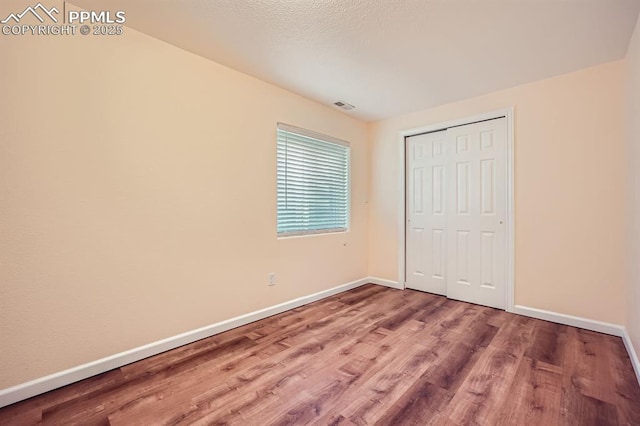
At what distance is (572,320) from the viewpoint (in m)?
2.76

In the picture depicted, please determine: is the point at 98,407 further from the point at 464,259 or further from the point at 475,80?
the point at 475,80

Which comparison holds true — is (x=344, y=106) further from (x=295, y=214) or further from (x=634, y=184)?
(x=634, y=184)

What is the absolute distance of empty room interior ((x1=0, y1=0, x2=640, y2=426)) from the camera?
5.67 feet

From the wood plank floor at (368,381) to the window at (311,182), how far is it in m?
1.26

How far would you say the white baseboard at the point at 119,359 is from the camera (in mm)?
1714

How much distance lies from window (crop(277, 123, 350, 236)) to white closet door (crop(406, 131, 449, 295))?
0.94m

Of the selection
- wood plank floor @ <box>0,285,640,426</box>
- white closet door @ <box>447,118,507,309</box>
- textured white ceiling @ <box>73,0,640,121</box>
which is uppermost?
textured white ceiling @ <box>73,0,640,121</box>

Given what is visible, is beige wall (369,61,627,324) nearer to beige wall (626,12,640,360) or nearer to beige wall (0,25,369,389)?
beige wall (626,12,640,360)

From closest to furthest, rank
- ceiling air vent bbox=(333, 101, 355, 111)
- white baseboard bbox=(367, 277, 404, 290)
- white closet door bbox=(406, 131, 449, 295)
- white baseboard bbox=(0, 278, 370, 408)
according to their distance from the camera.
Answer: white baseboard bbox=(0, 278, 370, 408) < ceiling air vent bbox=(333, 101, 355, 111) < white closet door bbox=(406, 131, 449, 295) < white baseboard bbox=(367, 277, 404, 290)

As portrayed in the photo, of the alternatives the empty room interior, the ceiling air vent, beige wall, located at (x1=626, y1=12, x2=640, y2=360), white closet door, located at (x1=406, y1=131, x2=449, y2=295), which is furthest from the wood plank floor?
the ceiling air vent

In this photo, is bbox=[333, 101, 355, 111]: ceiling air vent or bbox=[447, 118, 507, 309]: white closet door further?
bbox=[333, 101, 355, 111]: ceiling air vent

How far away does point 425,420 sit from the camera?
154 cm

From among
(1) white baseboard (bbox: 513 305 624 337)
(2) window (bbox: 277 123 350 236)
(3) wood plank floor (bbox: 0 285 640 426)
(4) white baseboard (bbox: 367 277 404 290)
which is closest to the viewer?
(3) wood plank floor (bbox: 0 285 640 426)

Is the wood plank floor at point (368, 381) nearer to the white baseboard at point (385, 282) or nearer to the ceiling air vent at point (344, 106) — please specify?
the white baseboard at point (385, 282)
